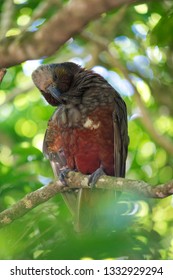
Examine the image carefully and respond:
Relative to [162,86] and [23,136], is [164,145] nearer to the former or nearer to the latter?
[162,86]

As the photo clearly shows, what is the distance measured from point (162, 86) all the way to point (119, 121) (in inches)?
29.0

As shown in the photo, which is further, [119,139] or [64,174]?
[119,139]

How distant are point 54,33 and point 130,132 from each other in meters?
1.61

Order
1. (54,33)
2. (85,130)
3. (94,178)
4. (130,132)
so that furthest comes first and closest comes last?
(130,132), (85,130), (94,178), (54,33)

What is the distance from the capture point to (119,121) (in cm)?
251

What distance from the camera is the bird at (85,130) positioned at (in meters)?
2.49

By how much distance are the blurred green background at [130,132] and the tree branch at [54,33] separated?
0.23 meters

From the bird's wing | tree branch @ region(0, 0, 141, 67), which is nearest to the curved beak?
the bird's wing

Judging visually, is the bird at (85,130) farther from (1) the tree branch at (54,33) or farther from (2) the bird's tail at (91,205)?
(1) the tree branch at (54,33)

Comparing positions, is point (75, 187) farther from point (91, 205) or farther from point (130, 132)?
point (130, 132)

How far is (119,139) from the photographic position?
98.5 inches

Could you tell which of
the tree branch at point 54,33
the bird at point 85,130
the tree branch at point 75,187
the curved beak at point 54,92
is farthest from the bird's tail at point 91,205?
the tree branch at point 54,33

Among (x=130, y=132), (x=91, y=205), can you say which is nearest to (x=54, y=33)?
(x=91, y=205)
